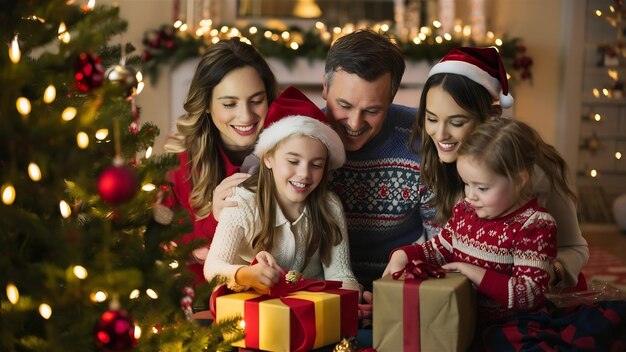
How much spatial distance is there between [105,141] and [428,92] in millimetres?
1016

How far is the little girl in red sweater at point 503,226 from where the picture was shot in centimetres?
194

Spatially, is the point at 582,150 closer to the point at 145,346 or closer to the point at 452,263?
the point at 452,263

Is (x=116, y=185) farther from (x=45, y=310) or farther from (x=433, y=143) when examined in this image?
(x=433, y=143)

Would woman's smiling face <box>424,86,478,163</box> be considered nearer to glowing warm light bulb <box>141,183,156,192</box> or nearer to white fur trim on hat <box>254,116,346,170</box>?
white fur trim on hat <box>254,116,346,170</box>

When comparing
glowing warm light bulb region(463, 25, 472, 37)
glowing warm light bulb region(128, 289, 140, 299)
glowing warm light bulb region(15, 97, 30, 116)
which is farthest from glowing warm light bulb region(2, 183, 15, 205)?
glowing warm light bulb region(463, 25, 472, 37)

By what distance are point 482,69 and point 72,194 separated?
122 cm

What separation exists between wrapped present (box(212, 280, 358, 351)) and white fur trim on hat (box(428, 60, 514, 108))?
→ 682mm

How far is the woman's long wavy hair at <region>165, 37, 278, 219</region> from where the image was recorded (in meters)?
2.58

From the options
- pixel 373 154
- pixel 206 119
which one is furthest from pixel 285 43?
A: pixel 373 154

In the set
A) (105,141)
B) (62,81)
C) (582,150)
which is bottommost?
(582,150)

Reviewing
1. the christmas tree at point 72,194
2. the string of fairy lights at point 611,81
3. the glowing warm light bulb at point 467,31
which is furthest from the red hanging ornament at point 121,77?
the string of fairy lights at point 611,81

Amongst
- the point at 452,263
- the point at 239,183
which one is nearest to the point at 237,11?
the point at 239,183

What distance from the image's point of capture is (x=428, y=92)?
7.59 ft

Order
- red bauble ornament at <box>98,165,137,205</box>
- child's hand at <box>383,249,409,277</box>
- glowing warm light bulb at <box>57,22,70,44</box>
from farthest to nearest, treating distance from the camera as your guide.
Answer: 1. child's hand at <box>383,249,409,277</box>
2. glowing warm light bulb at <box>57,22,70,44</box>
3. red bauble ornament at <box>98,165,137,205</box>
